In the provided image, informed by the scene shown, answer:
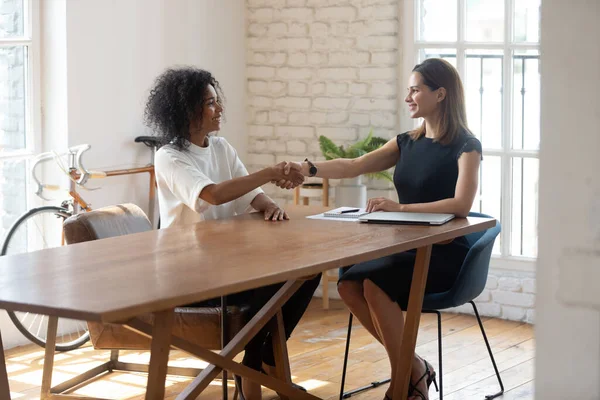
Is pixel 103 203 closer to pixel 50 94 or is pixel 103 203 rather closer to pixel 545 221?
pixel 50 94

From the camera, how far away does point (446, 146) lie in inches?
154

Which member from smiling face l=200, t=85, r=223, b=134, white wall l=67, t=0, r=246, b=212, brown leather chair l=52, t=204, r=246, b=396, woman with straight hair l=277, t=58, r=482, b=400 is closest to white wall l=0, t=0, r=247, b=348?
white wall l=67, t=0, r=246, b=212

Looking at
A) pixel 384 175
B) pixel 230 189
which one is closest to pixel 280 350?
pixel 230 189

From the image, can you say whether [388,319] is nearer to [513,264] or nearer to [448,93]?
[448,93]

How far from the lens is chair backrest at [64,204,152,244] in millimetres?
3611

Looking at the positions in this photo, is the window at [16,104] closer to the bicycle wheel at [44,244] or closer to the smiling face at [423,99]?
the bicycle wheel at [44,244]

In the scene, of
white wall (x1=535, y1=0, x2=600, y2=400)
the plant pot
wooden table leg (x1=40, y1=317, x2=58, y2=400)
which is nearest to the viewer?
white wall (x1=535, y1=0, x2=600, y2=400)

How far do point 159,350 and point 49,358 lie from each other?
1459mm

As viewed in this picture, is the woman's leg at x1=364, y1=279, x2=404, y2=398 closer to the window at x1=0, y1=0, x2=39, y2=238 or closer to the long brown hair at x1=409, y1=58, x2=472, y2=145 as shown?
the long brown hair at x1=409, y1=58, x2=472, y2=145

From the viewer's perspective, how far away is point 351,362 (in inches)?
178

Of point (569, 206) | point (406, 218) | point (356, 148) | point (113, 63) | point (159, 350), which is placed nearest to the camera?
point (569, 206)

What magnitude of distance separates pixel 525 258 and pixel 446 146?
161 cm

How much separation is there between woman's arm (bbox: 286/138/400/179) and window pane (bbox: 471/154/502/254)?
1.37m

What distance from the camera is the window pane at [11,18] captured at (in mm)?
4688
